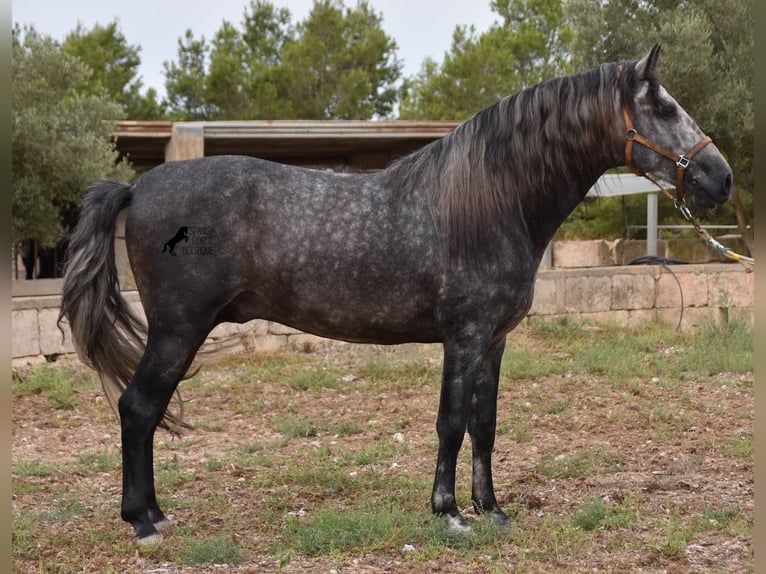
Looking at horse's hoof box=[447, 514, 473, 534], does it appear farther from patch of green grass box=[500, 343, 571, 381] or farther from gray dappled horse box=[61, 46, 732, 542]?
patch of green grass box=[500, 343, 571, 381]

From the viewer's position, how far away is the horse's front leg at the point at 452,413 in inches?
A: 149

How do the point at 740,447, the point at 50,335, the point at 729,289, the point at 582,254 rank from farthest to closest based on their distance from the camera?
1. the point at 582,254
2. the point at 729,289
3. the point at 50,335
4. the point at 740,447

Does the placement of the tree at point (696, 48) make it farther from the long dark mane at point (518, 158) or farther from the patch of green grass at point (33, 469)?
the patch of green grass at point (33, 469)

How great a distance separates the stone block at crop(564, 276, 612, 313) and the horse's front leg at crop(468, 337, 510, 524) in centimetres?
634

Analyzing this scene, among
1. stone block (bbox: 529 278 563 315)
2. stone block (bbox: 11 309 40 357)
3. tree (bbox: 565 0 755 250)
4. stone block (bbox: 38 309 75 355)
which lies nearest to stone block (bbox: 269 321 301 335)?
stone block (bbox: 38 309 75 355)

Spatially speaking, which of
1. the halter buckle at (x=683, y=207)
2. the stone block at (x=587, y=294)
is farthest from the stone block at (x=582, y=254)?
the halter buckle at (x=683, y=207)

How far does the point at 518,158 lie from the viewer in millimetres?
3875

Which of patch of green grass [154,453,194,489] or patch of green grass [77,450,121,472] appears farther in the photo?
patch of green grass [77,450,121,472]

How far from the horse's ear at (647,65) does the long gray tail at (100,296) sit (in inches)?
101

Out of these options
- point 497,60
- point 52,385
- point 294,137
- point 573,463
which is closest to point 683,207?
point 573,463

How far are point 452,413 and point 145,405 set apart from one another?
1.47 m

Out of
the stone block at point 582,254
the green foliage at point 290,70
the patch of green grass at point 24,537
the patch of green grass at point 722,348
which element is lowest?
the patch of green grass at point 24,537

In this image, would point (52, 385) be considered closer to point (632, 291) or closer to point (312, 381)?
point (312, 381)

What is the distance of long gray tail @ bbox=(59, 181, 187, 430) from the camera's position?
13.1 feet
